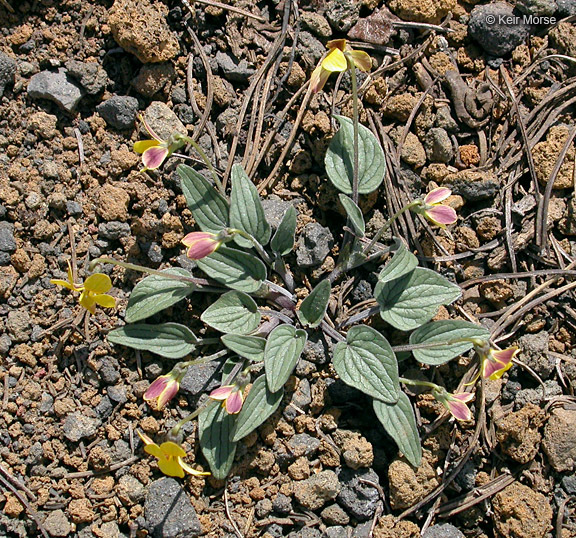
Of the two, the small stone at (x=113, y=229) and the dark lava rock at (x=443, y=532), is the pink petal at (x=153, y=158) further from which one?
the dark lava rock at (x=443, y=532)

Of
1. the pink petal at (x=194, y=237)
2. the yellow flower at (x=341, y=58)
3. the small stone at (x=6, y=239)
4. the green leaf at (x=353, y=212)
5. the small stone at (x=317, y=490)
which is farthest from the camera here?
the small stone at (x=6, y=239)

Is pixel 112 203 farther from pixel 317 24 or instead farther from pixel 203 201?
pixel 317 24

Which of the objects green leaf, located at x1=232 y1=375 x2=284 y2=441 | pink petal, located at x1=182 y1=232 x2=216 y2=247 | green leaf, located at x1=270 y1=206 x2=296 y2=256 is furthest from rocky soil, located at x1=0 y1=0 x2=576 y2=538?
pink petal, located at x1=182 y1=232 x2=216 y2=247

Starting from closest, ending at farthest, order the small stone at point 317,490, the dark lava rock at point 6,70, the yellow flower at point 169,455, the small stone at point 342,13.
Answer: the yellow flower at point 169,455, the small stone at point 317,490, the dark lava rock at point 6,70, the small stone at point 342,13

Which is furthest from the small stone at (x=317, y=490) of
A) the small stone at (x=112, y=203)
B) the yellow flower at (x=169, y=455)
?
the small stone at (x=112, y=203)

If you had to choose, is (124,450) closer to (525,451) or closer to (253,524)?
(253,524)

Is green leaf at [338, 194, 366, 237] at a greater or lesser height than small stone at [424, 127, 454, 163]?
lesser

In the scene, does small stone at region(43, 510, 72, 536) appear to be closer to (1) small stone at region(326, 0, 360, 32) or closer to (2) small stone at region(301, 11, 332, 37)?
(2) small stone at region(301, 11, 332, 37)

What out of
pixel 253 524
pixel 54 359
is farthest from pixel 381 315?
pixel 54 359
